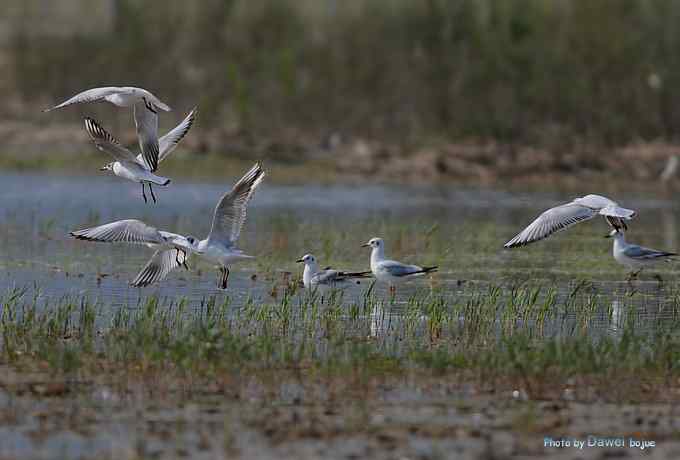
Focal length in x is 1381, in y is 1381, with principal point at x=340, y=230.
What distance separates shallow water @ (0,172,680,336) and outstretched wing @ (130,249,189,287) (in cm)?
18

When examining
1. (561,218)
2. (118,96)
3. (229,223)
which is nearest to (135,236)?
(229,223)

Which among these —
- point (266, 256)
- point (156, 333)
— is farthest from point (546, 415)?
point (266, 256)

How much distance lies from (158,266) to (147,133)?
4.22 ft

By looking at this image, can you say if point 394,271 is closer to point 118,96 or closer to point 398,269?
point 398,269

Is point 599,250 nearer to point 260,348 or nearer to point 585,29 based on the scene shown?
point 260,348

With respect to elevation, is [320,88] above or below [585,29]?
below

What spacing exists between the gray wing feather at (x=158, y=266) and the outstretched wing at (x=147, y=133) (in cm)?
82

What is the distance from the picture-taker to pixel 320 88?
114ft

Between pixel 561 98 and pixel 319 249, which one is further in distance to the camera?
pixel 561 98

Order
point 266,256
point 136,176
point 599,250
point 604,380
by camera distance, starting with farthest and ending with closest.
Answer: point 599,250 < point 266,256 < point 136,176 < point 604,380

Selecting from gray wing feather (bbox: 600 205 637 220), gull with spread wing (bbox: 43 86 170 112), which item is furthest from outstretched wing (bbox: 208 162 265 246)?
gray wing feather (bbox: 600 205 637 220)

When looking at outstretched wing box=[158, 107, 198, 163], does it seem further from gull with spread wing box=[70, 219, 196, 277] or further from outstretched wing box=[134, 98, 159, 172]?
gull with spread wing box=[70, 219, 196, 277]

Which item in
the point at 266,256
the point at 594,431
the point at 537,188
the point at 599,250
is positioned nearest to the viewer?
the point at 594,431

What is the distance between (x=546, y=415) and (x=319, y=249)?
917 cm
